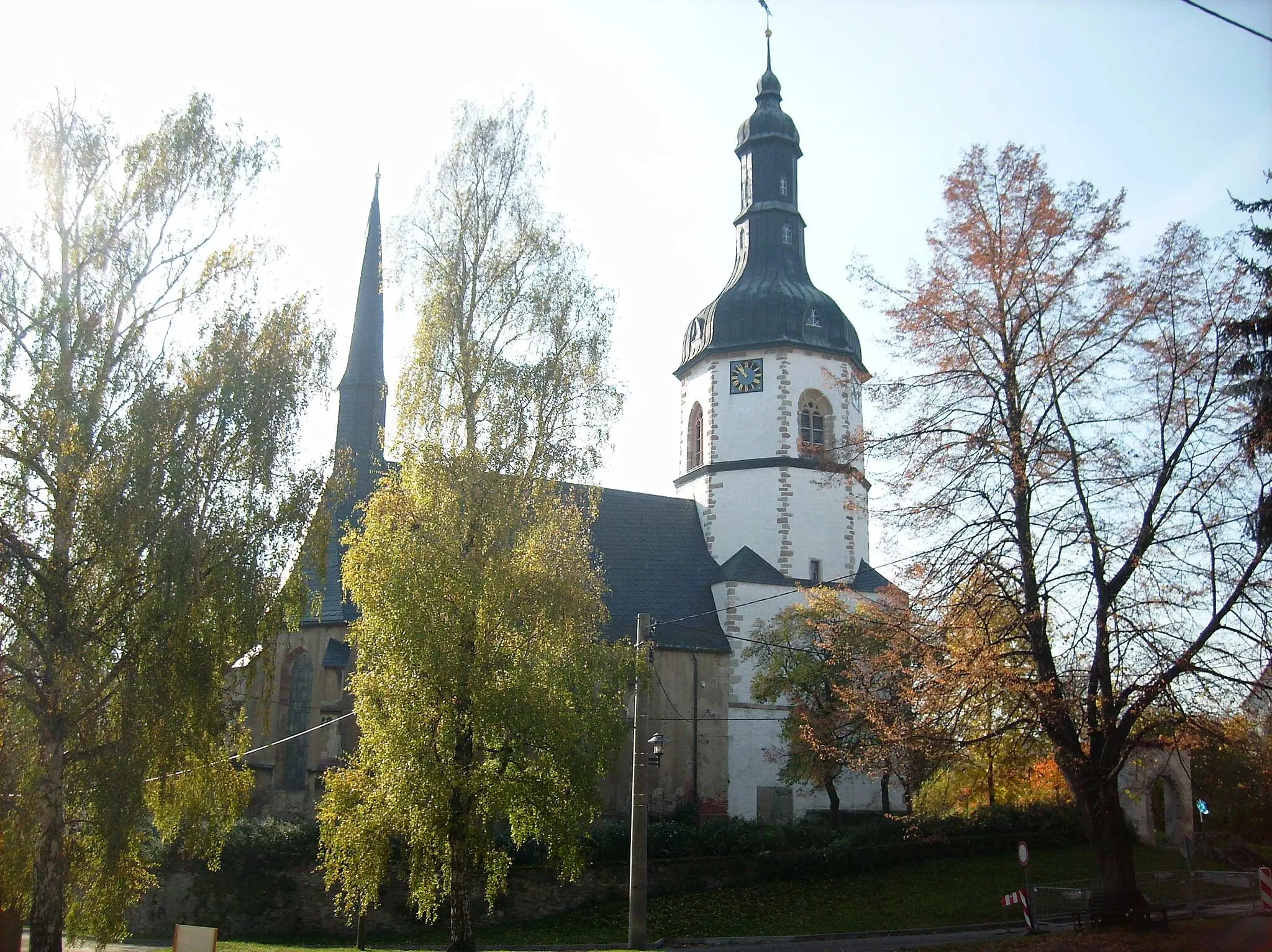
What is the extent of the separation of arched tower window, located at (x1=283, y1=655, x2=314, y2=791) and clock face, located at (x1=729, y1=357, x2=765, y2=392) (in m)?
13.7

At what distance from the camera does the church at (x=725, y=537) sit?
28188 millimetres

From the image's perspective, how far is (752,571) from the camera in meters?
30.3

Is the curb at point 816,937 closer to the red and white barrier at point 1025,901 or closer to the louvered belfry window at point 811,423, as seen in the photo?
the red and white barrier at point 1025,901

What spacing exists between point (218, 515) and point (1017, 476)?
9864 millimetres

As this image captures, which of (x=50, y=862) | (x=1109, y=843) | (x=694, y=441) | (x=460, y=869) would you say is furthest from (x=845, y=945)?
(x=694, y=441)

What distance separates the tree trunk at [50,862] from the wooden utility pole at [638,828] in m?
7.69

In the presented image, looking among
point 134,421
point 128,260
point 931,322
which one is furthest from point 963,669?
point 128,260

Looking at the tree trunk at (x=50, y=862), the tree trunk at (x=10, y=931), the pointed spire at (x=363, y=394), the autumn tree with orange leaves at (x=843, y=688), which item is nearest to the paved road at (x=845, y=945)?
the autumn tree with orange leaves at (x=843, y=688)

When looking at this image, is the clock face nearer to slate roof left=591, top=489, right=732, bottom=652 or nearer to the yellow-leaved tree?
slate roof left=591, top=489, right=732, bottom=652

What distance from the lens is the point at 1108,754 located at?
13.5m

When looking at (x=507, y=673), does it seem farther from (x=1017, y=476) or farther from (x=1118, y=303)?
(x=1118, y=303)

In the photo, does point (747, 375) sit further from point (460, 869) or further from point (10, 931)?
point (10, 931)

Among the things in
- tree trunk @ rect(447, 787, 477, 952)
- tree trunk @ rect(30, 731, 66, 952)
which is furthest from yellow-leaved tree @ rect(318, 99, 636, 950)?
tree trunk @ rect(30, 731, 66, 952)

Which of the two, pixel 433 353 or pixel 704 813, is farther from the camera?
Answer: pixel 704 813
